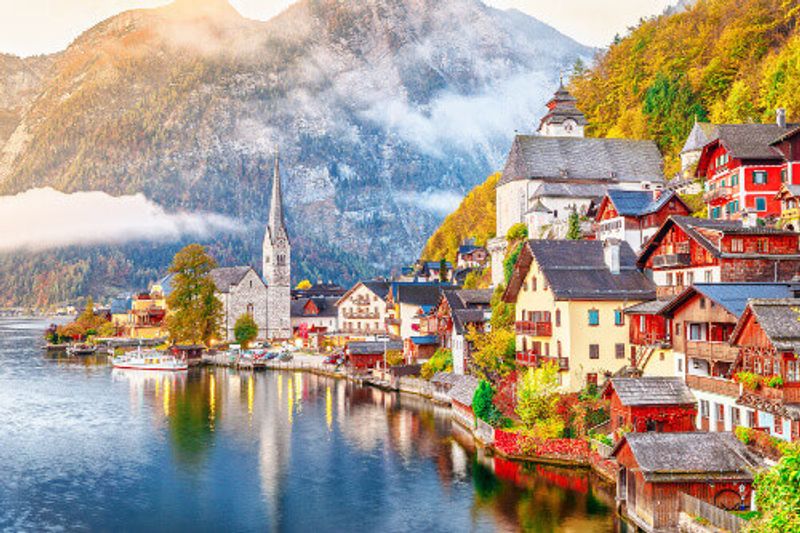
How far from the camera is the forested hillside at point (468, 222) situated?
135250mm

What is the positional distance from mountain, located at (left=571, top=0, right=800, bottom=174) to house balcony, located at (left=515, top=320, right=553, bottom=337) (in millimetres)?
32918

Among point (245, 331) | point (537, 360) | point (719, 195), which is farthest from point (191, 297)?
point (719, 195)

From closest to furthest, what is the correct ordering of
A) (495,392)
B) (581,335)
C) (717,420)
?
(717,420) → (581,335) → (495,392)

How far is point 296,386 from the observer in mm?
85562

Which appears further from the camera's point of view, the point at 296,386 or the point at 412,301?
the point at 412,301

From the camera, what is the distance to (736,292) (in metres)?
38.8

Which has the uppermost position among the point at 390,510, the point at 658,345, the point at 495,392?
the point at 658,345

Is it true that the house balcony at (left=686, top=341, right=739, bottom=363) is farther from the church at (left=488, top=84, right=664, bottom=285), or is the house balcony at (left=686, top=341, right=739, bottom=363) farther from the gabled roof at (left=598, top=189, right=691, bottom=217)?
the church at (left=488, top=84, right=664, bottom=285)

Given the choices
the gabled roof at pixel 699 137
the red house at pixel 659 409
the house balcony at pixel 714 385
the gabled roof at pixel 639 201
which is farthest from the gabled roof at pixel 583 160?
the house balcony at pixel 714 385

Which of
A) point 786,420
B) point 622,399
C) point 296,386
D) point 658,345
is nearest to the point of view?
point 786,420

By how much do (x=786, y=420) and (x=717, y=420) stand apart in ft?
20.4

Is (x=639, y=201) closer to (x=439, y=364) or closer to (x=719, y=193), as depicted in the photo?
(x=719, y=193)

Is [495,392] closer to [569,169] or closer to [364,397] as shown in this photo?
[364,397]

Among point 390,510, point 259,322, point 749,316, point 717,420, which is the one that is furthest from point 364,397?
point 259,322
